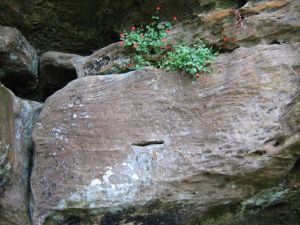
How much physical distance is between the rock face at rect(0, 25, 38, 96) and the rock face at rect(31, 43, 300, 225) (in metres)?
1.27

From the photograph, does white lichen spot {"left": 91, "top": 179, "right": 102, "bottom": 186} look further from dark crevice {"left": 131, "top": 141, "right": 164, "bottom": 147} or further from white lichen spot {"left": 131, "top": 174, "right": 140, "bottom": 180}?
dark crevice {"left": 131, "top": 141, "right": 164, "bottom": 147}

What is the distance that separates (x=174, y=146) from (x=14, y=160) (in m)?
1.74

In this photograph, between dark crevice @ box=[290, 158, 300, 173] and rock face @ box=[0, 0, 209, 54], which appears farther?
rock face @ box=[0, 0, 209, 54]

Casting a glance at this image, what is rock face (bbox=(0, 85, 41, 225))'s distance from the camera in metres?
4.06

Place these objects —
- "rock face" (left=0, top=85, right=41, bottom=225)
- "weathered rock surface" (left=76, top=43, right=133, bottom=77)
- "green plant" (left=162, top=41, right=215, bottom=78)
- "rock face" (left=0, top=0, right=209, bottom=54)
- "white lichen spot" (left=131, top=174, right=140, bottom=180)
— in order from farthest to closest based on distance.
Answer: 1. "rock face" (left=0, top=0, right=209, bottom=54)
2. "weathered rock surface" (left=76, top=43, right=133, bottom=77)
3. "green plant" (left=162, top=41, right=215, bottom=78)
4. "rock face" (left=0, top=85, right=41, bottom=225)
5. "white lichen spot" (left=131, top=174, right=140, bottom=180)

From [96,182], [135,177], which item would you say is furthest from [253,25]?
[96,182]

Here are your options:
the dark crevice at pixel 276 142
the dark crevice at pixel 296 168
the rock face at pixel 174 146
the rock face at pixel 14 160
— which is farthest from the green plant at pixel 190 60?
the rock face at pixel 14 160

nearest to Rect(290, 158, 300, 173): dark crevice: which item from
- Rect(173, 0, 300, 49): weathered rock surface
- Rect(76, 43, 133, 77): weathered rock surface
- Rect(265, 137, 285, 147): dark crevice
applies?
Rect(265, 137, 285, 147): dark crevice

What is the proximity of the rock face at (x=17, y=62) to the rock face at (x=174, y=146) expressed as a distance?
1266 millimetres

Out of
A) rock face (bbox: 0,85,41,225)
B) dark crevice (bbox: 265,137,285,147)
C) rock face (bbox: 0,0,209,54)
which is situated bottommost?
rock face (bbox: 0,85,41,225)

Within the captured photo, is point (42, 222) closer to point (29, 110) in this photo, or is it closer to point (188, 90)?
point (29, 110)

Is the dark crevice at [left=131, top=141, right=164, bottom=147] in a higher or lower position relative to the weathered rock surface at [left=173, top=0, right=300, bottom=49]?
lower

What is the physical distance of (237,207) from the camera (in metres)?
4.17

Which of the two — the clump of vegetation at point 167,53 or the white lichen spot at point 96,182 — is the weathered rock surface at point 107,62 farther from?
the white lichen spot at point 96,182
